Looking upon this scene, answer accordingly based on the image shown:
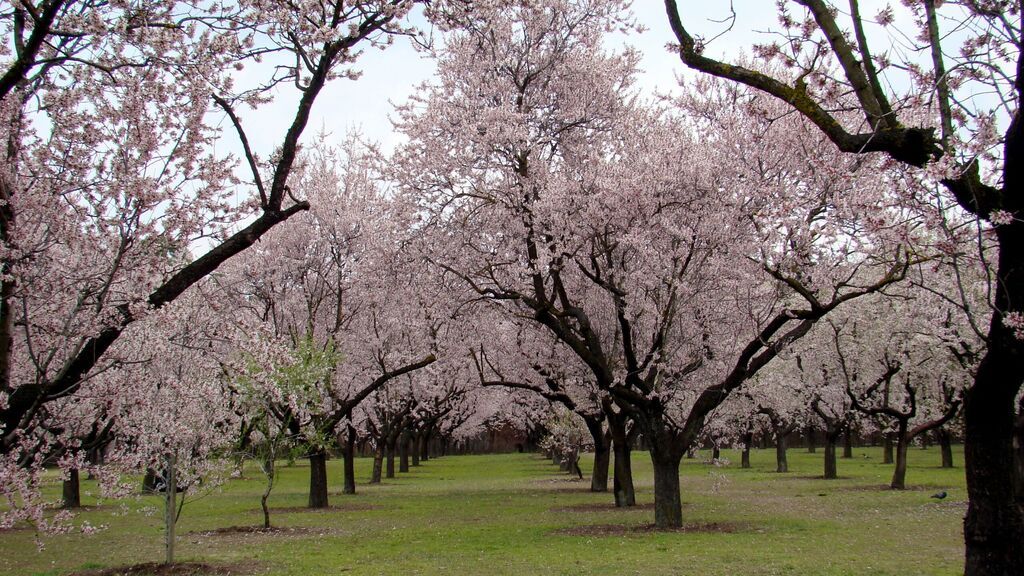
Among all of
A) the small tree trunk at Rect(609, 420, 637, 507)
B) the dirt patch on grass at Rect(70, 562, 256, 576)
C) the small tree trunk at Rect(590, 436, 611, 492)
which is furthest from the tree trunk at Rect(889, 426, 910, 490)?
the dirt patch on grass at Rect(70, 562, 256, 576)

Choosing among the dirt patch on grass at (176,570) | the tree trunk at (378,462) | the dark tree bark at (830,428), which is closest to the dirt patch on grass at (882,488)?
the dark tree bark at (830,428)

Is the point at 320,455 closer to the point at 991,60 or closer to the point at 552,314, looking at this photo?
the point at 552,314

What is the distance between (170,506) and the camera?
45.6ft

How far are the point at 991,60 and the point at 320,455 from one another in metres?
22.4

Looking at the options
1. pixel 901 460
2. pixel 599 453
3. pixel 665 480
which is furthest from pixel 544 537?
pixel 901 460

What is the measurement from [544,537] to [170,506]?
782 centimetres

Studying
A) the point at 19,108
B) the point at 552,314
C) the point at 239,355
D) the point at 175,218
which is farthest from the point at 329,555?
A: the point at 19,108

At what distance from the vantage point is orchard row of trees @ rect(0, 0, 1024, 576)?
6.48m

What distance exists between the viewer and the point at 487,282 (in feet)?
65.9

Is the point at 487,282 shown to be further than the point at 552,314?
Yes

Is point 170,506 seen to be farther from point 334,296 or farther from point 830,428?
point 830,428

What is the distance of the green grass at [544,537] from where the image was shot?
42.9 ft

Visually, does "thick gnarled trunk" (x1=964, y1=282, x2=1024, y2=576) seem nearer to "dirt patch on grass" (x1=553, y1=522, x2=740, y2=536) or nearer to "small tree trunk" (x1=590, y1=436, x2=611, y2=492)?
"dirt patch on grass" (x1=553, y1=522, x2=740, y2=536)

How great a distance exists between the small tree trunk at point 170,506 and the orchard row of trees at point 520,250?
238mm
